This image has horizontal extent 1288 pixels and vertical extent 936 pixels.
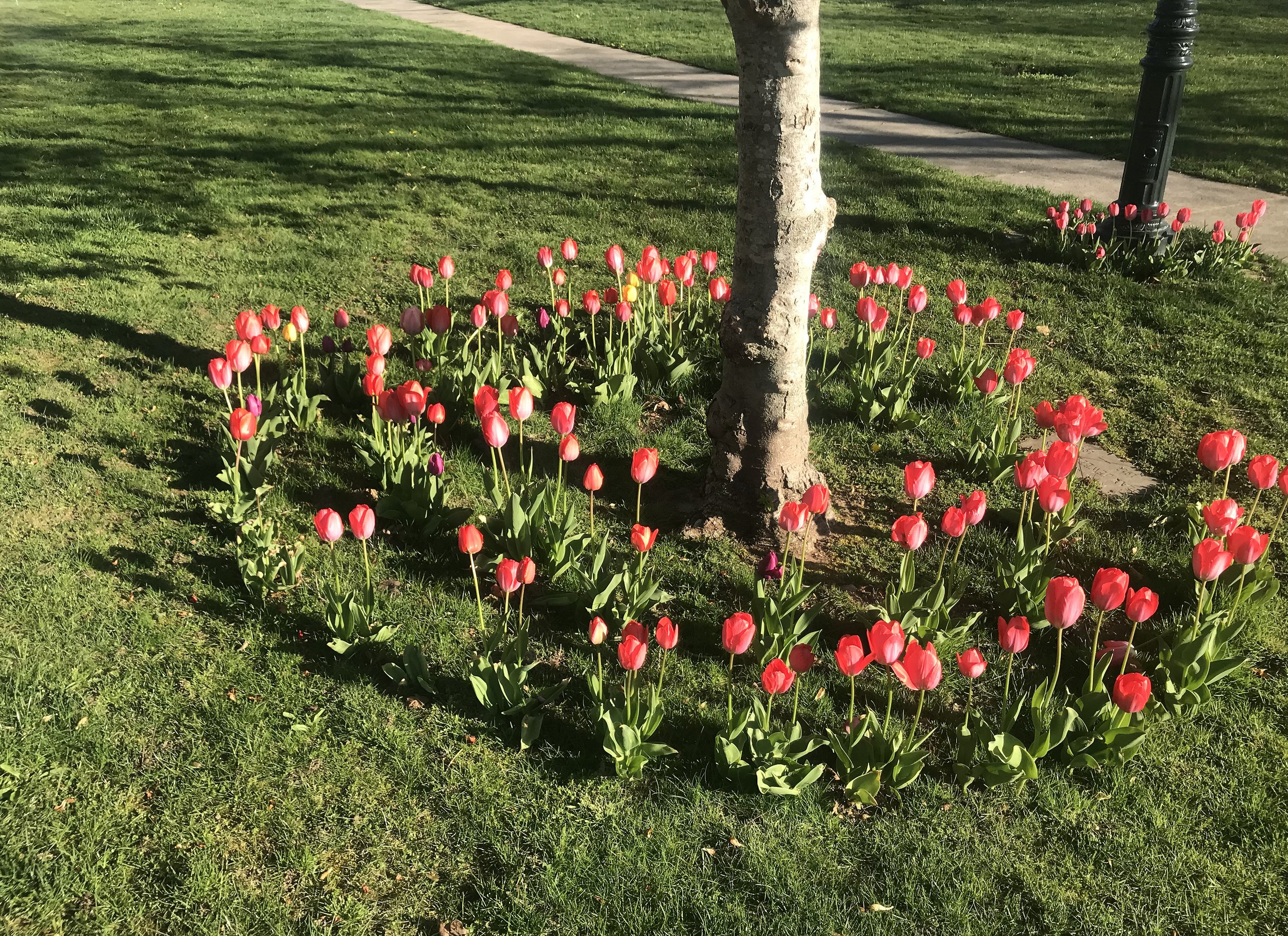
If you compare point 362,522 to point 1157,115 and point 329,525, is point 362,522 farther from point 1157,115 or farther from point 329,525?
point 1157,115

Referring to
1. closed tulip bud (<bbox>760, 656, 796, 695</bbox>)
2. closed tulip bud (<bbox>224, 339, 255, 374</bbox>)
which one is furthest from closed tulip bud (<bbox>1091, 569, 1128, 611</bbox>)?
closed tulip bud (<bbox>224, 339, 255, 374</bbox>)

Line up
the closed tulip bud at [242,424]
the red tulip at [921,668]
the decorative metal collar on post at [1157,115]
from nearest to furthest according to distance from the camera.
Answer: the red tulip at [921,668], the closed tulip bud at [242,424], the decorative metal collar on post at [1157,115]

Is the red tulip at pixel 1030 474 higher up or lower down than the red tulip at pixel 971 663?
higher up

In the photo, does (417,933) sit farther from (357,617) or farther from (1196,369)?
(1196,369)

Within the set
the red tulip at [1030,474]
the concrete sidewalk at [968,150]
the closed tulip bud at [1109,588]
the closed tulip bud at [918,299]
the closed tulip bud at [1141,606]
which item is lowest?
the closed tulip bud at [1141,606]

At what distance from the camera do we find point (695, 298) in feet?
18.6

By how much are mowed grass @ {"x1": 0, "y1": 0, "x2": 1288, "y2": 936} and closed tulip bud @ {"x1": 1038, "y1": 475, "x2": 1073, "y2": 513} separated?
1.99 feet

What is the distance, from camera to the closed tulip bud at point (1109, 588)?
2738 millimetres

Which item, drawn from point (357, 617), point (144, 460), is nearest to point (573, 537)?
point (357, 617)

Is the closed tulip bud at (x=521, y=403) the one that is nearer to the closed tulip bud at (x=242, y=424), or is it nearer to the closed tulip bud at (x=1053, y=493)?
the closed tulip bud at (x=242, y=424)

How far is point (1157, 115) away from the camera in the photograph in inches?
250

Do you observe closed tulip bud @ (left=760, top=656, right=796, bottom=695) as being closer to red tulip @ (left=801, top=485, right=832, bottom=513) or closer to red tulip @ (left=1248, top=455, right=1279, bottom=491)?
red tulip @ (left=801, top=485, right=832, bottom=513)

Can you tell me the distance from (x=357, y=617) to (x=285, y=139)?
308 inches

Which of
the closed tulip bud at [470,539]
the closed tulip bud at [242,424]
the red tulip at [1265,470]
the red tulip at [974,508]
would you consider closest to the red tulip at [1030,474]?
the red tulip at [974,508]
